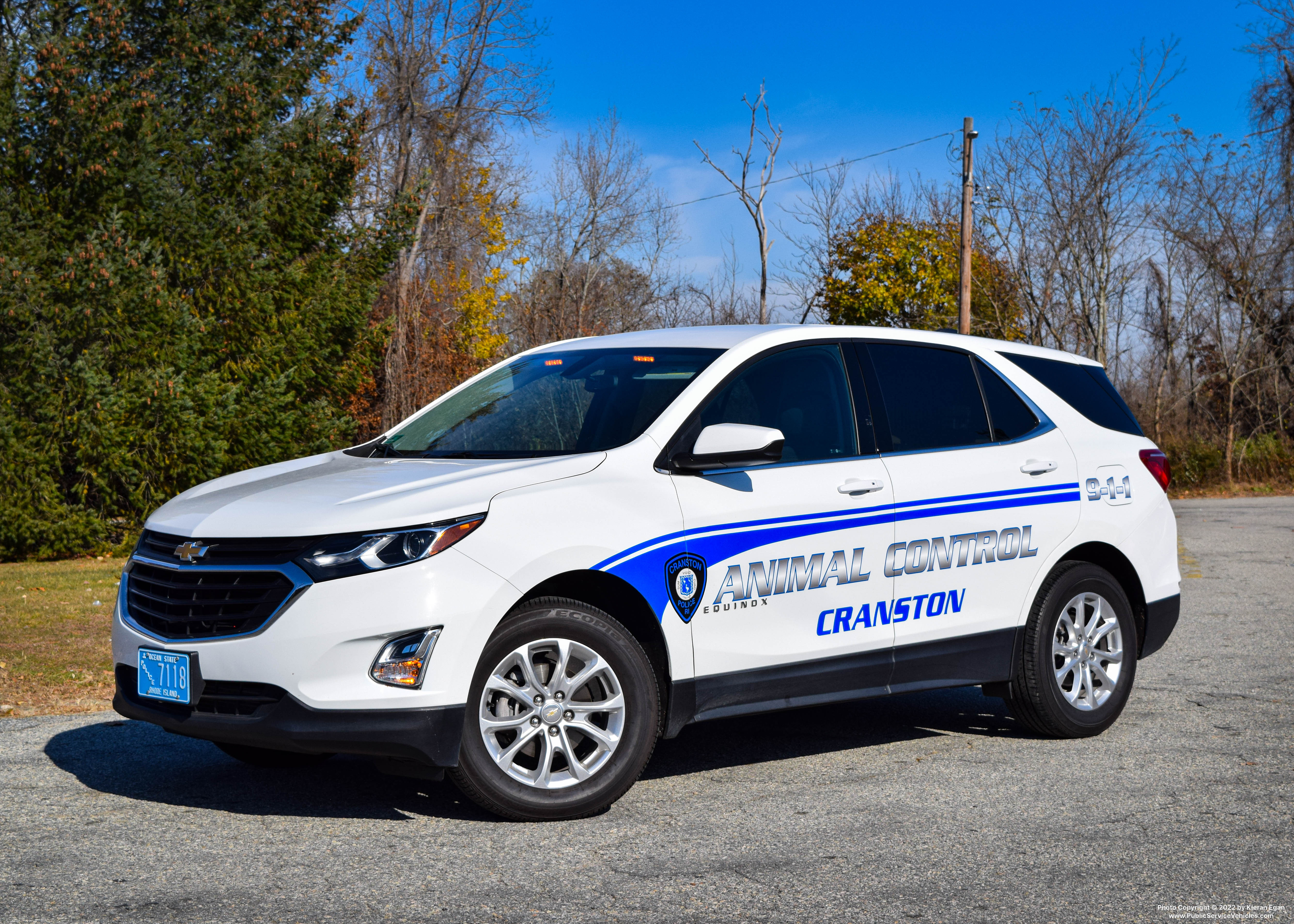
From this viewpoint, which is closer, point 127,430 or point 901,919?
point 901,919

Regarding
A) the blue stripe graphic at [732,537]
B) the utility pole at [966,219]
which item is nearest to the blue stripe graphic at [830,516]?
the blue stripe graphic at [732,537]

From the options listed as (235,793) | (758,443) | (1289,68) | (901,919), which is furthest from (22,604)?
(1289,68)

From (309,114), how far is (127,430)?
17.2 feet

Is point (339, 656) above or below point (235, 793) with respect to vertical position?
above

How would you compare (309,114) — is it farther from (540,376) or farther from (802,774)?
(802,774)

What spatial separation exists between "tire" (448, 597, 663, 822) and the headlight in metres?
0.43

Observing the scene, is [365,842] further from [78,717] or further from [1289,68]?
[1289,68]

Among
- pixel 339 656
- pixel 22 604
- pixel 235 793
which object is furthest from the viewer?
pixel 22 604

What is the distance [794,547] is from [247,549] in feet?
7.19

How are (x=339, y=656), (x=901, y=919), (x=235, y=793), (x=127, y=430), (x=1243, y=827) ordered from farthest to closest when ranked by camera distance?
(x=127, y=430)
(x=235, y=793)
(x=1243, y=827)
(x=339, y=656)
(x=901, y=919)

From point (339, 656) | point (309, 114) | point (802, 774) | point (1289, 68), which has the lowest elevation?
point (802, 774)

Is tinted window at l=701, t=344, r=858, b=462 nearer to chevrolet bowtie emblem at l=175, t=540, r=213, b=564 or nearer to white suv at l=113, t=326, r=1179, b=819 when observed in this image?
white suv at l=113, t=326, r=1179, b=819

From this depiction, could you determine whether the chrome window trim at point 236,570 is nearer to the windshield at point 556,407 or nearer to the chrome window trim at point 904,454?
the windshield at point 556,407

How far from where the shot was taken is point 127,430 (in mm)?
15531
